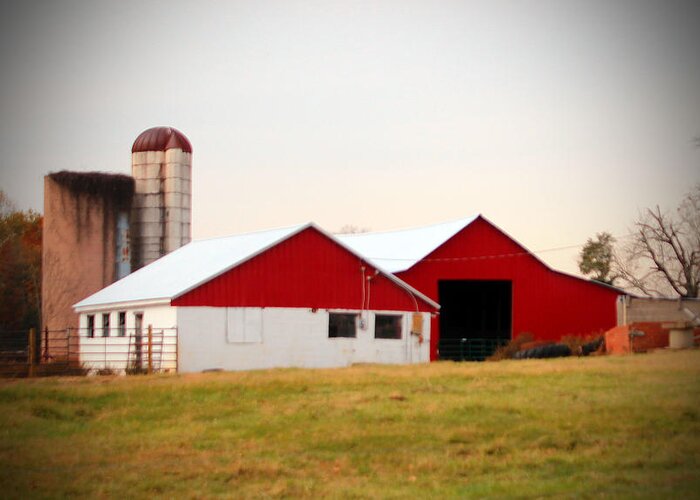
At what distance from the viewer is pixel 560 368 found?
2800cm

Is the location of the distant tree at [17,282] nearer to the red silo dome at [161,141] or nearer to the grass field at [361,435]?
the red silo dome at [161,141]

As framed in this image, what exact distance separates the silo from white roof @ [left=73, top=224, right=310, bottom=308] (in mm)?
3456

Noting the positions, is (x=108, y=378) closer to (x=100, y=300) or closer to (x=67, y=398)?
(x=67, y=398)

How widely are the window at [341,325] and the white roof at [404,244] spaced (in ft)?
Answer: 11.1

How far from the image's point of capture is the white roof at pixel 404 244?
43.0 m

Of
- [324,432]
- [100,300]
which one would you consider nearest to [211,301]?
[100,300]

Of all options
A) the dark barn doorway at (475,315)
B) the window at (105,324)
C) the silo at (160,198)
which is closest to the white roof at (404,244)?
the dark barn doorway at (475,315)

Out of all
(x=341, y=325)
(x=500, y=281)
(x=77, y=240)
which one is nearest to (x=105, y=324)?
(x=77, y=240)

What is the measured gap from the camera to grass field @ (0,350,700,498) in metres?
15.2

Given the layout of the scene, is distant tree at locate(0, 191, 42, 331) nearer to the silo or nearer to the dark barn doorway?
the silo

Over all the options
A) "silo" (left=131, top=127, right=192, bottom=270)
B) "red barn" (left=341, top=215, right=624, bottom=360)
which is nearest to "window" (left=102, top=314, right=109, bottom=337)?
"silo" (left=131, top=127, right=192, bottom=270)

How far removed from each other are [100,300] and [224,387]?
17471 mm

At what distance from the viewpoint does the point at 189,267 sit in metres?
38.3

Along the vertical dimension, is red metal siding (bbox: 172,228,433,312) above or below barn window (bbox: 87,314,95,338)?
above
